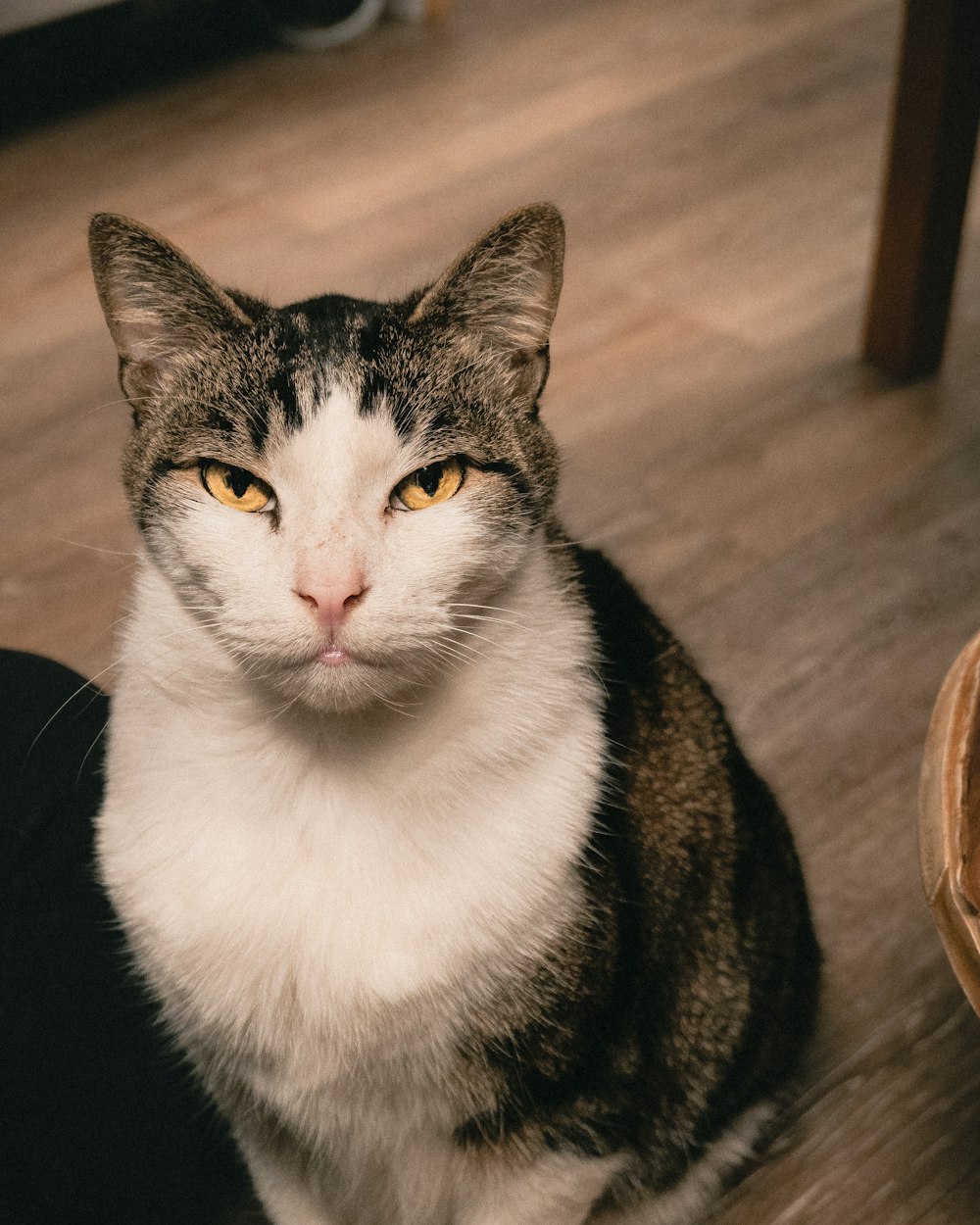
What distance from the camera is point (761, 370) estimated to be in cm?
198

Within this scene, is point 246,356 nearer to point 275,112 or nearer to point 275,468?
point 275,468

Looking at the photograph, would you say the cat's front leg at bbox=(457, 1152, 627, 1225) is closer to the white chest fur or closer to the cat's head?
the white chest fur

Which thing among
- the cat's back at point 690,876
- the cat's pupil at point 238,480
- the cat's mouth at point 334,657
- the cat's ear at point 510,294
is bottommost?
the cat's back at point 690,876

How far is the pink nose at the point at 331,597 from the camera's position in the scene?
0.66 metres

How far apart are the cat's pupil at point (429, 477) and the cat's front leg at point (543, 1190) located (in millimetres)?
435

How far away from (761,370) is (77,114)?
1819mm

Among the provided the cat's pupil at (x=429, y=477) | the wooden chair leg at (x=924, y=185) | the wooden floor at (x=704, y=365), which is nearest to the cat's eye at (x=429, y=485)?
the cat's pupil at (x=429, y=477)

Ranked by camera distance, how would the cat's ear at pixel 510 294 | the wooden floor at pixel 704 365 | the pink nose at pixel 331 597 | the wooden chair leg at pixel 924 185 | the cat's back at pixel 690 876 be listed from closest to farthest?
1. the pink nose at pixel 331 597
2. the cat's ear at pixel 510 294
3. the cat's back at pixel 690 876
4. the wooden floor at pixel 704 365
5. the wooden chair leg at pixel 924 185

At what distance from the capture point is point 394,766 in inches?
31.4

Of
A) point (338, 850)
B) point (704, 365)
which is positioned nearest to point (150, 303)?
point (338, 850)

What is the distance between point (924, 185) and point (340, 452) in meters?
1.37

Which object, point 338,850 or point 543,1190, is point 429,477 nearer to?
point 338,850

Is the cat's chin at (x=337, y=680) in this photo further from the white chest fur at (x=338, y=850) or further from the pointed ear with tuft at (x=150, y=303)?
the pointed ear with tuft at (x=150, y=303)

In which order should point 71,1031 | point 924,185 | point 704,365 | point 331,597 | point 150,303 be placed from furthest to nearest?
point 704,365 < point 924,185 < point 71,1031 < point 150,303 < point 331,597
